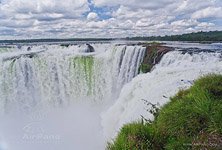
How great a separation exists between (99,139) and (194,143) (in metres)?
12.2

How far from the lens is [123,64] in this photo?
24.1 m

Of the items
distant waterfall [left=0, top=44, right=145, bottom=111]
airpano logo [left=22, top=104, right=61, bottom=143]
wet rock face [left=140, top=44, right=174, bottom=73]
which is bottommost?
airpano logo [left=22, top=104, right=61, bottom=143]

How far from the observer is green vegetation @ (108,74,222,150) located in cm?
514

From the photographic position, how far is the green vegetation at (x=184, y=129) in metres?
5.14

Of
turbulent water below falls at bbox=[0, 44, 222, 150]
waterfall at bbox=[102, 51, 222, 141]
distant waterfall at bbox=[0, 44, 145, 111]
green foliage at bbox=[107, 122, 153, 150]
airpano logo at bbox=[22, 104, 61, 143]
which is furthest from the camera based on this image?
distant waterfall at bbox=[0, 44, 145, 111]

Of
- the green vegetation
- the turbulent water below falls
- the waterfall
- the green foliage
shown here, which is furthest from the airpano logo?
the green foliage

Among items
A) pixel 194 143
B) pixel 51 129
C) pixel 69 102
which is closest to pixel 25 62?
pixel 69 102

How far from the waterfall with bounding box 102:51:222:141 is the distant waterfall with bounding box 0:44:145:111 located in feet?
19.7

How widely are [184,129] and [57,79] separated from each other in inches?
829

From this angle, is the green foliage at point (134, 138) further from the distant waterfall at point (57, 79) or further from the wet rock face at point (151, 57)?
→ the distant waterfall at point (57, 79)

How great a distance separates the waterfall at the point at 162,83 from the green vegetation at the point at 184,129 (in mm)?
4788

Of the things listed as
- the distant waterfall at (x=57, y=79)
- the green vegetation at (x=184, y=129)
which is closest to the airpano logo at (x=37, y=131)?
the distant waterfall at (x=57, y=79)

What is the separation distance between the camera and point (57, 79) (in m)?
26.3

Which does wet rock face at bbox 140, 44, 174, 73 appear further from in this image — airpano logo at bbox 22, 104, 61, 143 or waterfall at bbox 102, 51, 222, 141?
airpano logo at bbox 22, 104, 61, 143
